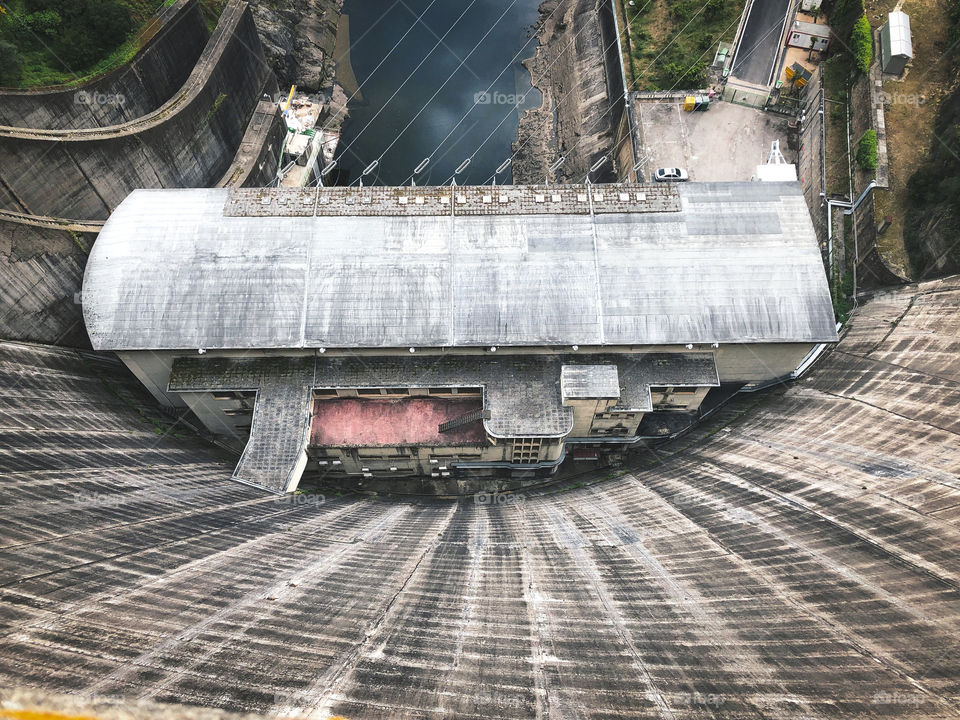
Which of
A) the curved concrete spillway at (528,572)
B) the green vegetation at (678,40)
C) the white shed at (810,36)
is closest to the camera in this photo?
the curved concrete spillway at (528,572)

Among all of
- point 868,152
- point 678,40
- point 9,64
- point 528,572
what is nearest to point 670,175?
point 868,152

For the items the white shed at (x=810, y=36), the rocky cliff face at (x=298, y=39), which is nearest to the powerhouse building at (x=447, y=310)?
the white shed at (x=810, y=36)

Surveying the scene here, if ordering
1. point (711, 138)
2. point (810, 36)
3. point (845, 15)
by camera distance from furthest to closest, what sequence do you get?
point (810, 36) < point (711, 138) < point (845, 15)

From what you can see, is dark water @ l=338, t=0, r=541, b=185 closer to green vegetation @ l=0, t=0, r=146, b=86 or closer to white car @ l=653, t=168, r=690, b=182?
white car @ l=653, t=168, r=690, b=182

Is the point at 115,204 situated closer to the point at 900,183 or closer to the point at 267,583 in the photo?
the point at 267,583

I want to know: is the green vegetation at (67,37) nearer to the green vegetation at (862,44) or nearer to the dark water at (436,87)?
the dark water at (436,87)

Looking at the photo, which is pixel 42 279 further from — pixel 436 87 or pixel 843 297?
pixel 843 297

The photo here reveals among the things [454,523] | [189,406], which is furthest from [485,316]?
[189,406]
